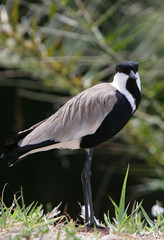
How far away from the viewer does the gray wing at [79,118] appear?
3686 millimetres

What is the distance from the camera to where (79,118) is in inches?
149

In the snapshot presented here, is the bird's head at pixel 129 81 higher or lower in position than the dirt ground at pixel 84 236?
higher

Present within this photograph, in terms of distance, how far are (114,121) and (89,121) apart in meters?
0.22

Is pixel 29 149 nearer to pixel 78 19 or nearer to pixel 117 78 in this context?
pixel 117 78

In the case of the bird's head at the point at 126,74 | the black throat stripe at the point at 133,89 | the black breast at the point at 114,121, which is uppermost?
the bird's head at the point at 126,74

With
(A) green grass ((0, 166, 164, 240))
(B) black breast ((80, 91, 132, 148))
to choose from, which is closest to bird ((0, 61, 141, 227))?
(B) black breast ((80, 91, 132, 148))

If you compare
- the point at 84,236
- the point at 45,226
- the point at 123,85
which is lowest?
the point at 84,236

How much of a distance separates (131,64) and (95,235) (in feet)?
4.45

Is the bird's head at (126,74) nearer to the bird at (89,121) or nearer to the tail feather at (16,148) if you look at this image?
the bird at (89,121)

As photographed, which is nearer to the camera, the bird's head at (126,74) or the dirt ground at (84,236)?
the dirt ground at (84,236)

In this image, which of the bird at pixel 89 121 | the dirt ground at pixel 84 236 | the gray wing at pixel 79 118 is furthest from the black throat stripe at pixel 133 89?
the dirt ground at pixel 84 236

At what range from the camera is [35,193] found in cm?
881

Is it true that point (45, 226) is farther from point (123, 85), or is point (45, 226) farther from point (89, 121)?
point (123, 85)

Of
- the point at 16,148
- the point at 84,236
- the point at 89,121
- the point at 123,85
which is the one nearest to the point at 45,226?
the point at 84,236
